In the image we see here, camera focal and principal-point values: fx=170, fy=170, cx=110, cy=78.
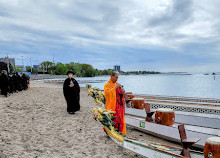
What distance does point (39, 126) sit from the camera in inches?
249

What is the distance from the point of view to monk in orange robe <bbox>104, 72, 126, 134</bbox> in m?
4.61

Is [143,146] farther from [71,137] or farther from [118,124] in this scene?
[71,137]

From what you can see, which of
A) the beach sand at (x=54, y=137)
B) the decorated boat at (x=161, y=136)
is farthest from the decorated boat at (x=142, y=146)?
the beach sand at (x=54, y=137)

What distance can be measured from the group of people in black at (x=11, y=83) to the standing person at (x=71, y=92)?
662 cm

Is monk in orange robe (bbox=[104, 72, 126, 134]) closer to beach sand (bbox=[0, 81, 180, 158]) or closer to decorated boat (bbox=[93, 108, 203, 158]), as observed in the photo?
decorated boat (bbox=[93, 108, 203, 158])

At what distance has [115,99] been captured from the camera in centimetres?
464

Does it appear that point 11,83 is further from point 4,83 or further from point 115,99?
point 115,99

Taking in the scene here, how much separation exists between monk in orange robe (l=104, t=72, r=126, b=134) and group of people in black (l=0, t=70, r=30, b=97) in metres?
10.3

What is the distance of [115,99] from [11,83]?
12840 mm

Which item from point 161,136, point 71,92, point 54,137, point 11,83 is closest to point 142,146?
point 161,136

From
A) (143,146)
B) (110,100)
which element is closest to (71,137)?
(110,100)

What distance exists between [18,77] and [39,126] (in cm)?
1105

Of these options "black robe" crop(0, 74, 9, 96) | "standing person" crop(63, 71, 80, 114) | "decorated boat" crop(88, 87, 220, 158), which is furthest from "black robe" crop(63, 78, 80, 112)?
"black robe" crop(0, 74, 9, 96)

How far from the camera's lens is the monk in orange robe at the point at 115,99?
15.1 ft
